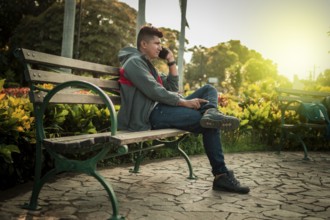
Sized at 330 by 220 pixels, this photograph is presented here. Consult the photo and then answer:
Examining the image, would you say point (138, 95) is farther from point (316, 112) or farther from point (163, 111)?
point (316, 112)

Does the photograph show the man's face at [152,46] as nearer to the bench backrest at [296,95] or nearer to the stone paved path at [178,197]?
the stone paved path at [178,197]

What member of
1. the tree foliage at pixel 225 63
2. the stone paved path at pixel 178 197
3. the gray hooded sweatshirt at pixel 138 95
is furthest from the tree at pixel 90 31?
the gray hooded sweatshirt at pixel 138 95

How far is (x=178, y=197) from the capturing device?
3.43 meters

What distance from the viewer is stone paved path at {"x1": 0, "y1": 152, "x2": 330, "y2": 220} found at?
2904mm

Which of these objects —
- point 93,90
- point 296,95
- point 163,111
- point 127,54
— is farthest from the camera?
point 296,95

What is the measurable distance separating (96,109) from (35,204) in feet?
6.84

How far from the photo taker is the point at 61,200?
10.4ft

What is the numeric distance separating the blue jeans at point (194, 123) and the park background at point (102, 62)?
3.85 ft

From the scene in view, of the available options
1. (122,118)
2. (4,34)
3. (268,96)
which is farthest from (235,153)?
(4,34)

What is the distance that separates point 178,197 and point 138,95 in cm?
108

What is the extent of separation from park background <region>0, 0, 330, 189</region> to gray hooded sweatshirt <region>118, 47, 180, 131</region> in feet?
2.92

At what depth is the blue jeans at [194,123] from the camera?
139 inches

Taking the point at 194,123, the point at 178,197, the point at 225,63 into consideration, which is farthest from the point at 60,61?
the point at 225,63

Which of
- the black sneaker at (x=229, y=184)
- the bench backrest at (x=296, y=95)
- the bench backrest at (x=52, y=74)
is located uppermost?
the bench backrest at (x=296, y=95)
